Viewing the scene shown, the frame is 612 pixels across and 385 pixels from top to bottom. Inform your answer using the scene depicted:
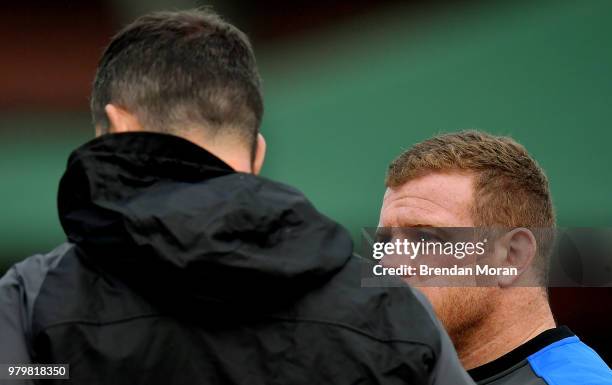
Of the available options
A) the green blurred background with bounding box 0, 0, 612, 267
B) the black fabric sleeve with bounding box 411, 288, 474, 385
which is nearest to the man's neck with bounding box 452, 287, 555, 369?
the black fabric sleeve with bounding box 411, 288, 474, 385

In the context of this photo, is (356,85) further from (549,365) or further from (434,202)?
(549,365)

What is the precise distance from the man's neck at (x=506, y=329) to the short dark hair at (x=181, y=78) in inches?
39.4

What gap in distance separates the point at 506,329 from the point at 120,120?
1.17 m

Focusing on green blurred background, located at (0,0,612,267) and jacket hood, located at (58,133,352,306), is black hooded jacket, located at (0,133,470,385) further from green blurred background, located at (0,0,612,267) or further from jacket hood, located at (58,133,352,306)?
green blurred background, located at (0,0,612,267)

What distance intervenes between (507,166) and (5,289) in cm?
136

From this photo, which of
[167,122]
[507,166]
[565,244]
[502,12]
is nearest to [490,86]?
[502,12]

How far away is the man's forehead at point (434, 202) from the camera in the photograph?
2.08 m

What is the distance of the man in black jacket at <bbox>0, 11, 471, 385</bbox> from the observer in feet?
3.50

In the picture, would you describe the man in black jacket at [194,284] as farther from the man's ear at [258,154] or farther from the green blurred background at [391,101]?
the green blurred background at [391,101]

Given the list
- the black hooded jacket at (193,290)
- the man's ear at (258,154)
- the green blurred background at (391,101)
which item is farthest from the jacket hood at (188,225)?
the green blurred background at (391,101)

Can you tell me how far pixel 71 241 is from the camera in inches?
44.0

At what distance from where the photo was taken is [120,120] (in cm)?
118

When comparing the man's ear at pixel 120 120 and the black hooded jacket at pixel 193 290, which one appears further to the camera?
the man's ear at pixel 120 120

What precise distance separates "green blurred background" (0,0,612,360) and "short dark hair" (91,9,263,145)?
118 inches
